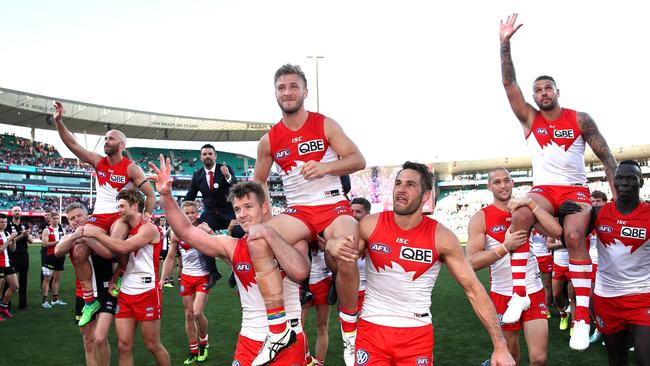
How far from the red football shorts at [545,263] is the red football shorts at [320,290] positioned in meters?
5.64

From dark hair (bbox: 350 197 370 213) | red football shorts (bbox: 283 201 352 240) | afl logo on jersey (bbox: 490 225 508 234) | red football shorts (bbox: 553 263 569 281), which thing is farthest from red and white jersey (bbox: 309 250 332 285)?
red football shorts (bbox: 553 263 569 281)

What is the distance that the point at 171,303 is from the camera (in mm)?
14781

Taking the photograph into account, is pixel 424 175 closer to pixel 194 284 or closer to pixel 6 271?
pixel 194 284

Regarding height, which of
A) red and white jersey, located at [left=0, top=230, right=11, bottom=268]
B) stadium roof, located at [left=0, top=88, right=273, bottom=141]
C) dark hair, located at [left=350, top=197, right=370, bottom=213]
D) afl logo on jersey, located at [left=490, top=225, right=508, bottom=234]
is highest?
stadium roof, located at [left=0, top=88, right=273, bottom=141]

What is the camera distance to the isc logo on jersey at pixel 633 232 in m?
5.57

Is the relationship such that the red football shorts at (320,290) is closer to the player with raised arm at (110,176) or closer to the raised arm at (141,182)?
the player with raised arm at (110,176)

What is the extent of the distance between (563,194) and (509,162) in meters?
65.0

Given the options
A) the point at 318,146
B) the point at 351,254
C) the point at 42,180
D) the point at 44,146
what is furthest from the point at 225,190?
the point at 44,146

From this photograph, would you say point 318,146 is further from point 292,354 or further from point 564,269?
point 564,269

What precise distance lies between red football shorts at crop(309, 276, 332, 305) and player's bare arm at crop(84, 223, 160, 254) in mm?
2398

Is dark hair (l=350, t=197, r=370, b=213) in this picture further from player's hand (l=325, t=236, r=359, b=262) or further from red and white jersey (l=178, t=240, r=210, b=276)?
player's hand (l=325, t=236, r=359, b=262)

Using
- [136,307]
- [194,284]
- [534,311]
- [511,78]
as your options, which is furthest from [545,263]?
[136,307]

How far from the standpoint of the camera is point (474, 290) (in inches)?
172

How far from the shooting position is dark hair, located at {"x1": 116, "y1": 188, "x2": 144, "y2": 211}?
675 cm
